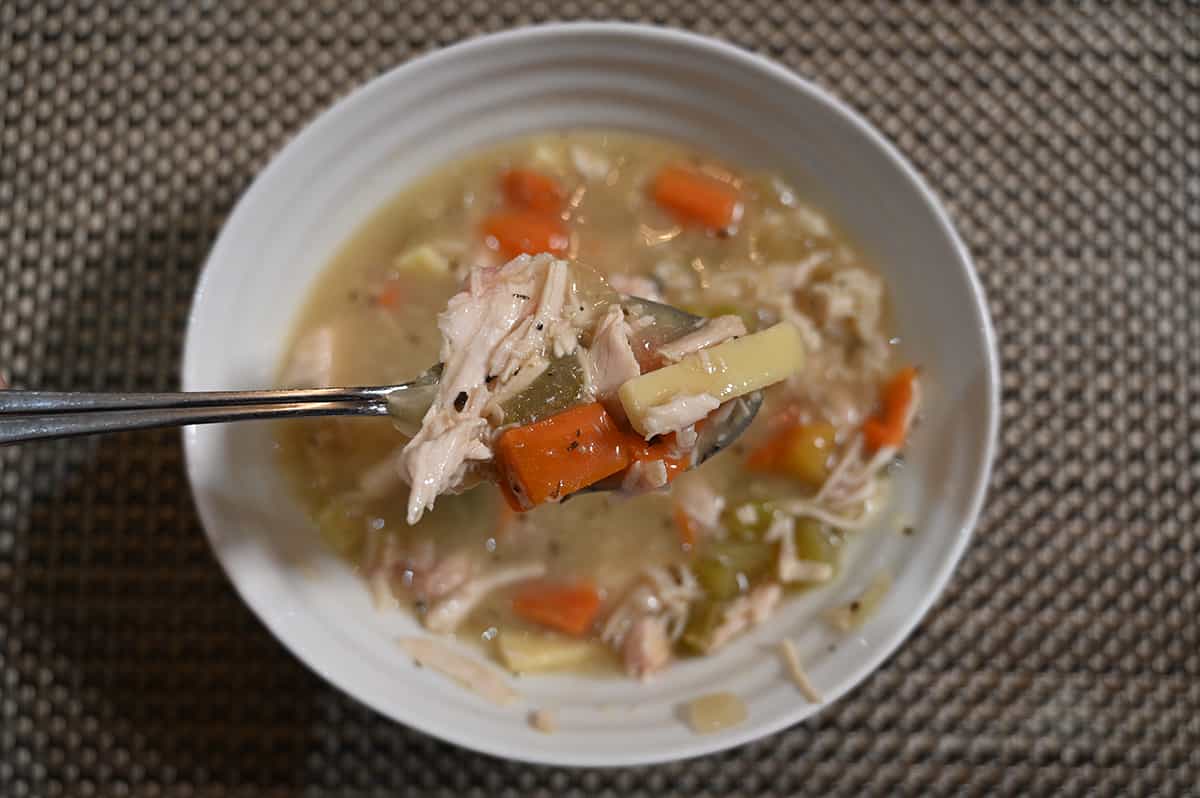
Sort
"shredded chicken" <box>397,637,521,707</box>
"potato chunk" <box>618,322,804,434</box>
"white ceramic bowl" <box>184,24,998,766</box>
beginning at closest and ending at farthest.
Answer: "potato chunk" <box>618,322,804,434</box>, "white ceramic bowl" <box>184,24,998,766</box>, "shredded chicken" <box>397,637,521,707</box>

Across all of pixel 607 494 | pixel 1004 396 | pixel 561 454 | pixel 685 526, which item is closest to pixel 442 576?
pixel 607 494

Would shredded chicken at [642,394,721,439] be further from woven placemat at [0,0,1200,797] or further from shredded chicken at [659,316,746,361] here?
woven placemat at [0,0,1200,797]

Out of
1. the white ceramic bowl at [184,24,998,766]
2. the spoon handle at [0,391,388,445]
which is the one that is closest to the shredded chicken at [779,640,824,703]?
the white ceramic bowl at [184,24,998,766]

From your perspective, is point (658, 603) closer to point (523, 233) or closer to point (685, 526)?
point (685, 526)

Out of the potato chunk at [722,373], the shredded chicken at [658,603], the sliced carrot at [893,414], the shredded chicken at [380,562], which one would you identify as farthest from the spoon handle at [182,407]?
the sliced carrot at [893,414]

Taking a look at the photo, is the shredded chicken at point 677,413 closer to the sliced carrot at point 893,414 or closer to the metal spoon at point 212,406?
the metal spoon at point 212,406

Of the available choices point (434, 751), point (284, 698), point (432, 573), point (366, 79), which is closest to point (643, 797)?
point (434, 751)

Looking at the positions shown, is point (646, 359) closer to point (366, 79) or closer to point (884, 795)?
point (366, 79)

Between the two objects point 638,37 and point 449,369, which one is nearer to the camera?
point 449,369
